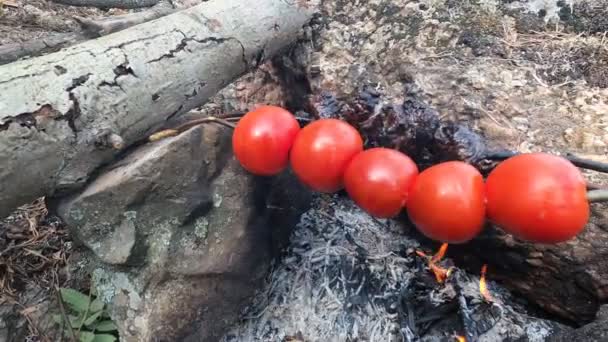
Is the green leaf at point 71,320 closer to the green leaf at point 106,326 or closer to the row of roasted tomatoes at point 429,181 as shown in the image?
the green leaf at point 106,326

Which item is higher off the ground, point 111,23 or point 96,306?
point 111,23

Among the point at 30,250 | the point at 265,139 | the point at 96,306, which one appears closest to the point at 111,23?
the point at 265,139

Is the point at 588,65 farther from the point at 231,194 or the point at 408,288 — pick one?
the point at 231,194

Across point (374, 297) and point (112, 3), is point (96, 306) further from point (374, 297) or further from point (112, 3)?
point (112, 3)

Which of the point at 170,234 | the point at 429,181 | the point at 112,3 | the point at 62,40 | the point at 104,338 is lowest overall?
the point at 104,338

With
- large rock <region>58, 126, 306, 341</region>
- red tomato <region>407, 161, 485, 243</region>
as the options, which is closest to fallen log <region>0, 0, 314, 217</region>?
large rock <region>58, 126, 306, 341</region>

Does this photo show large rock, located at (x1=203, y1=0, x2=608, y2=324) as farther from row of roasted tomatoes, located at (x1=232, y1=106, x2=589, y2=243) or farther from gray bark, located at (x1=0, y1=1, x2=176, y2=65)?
gray bark, located at (x1=0, y1=1, x2=176, y2=65)
